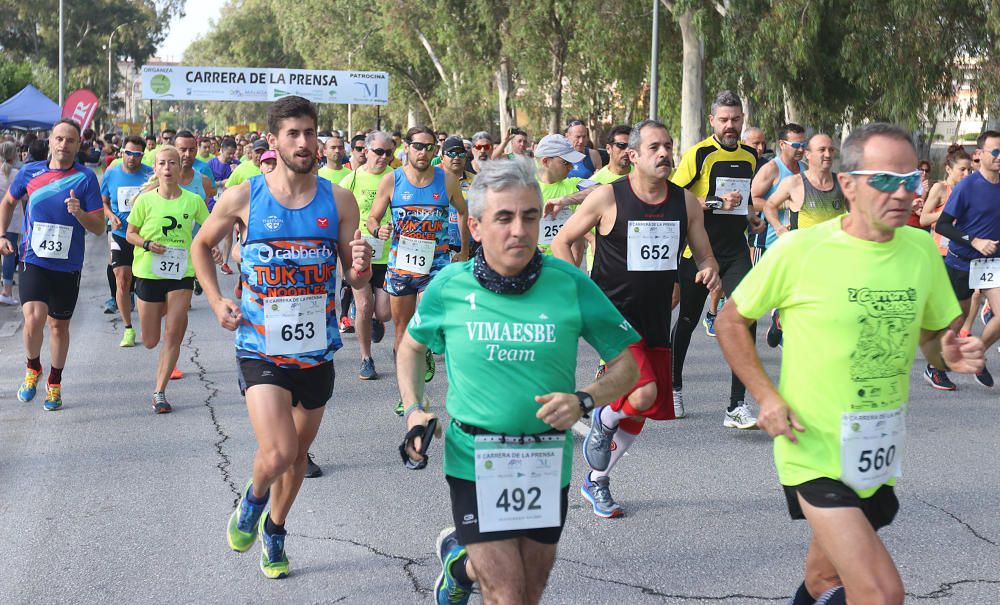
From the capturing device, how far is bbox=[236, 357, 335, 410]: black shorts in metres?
4.78

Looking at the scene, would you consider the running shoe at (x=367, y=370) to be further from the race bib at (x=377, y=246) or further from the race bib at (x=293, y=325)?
the race bib at (x=293, y=325)

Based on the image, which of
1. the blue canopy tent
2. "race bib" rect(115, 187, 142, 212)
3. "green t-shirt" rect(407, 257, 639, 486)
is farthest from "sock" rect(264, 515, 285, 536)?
the blue canopy tent

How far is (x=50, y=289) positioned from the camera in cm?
826

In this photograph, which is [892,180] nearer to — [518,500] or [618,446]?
[518,500]

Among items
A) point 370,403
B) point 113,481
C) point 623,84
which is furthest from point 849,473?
point 623,84

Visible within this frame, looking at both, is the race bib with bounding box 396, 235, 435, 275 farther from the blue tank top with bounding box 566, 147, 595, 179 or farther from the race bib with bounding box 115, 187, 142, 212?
the blue tank top with bounding box 566, 147, 595, 179

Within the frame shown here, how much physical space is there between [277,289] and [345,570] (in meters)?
1.24

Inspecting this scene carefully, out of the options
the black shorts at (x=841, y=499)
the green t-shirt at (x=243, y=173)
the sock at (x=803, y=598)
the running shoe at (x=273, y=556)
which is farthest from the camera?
the green t-shirt at (x=243, y=173)

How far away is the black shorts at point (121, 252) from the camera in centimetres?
1070

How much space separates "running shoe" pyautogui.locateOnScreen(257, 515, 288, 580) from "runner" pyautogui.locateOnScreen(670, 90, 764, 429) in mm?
3656

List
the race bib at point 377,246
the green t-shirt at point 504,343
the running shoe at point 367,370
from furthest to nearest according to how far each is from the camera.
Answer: the race bib at point 377,246 < the running shoe at point 367,370 < the green t-shirt at point 504,343

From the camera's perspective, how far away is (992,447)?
7.24m

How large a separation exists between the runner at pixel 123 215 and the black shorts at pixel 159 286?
2131 mm

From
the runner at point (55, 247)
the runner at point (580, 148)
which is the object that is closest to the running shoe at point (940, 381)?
the runner at point (580, 148)
